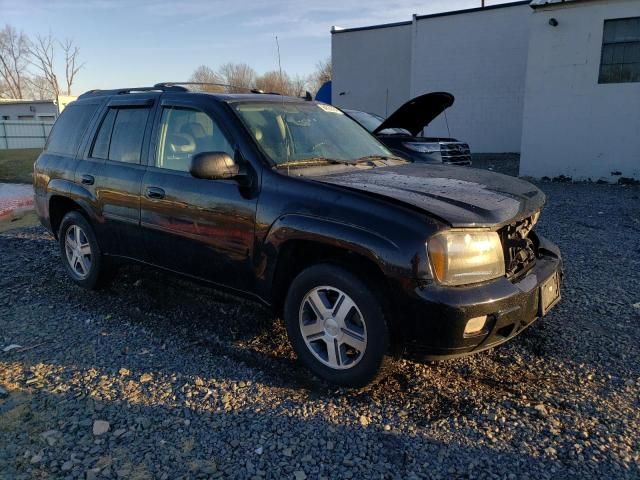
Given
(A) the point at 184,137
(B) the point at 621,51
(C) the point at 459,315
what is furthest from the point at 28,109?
(C) the point at 459,315

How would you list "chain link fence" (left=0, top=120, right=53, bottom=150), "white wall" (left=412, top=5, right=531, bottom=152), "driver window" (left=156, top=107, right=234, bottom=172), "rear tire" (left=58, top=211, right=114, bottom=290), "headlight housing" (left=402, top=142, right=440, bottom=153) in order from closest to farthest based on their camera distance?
"driver window" (left=156, top=107, right=234, bottom=172) → "rear tire" (left=58, top=211, right=114, bottom=290) → "headlight housing" (left=402, top=142, right=440, bottom=153) → "white wall" (left=412, top=5, right=531, bottom=152) → "chain link fence" (left=0, top=120, right=53, bottom=150)

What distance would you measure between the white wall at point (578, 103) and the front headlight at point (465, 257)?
11.4 meters

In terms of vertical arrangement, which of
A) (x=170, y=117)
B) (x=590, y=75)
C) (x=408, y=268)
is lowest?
(x=408, y=268)

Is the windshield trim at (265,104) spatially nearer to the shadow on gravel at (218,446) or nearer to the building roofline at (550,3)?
the shadow on gravel at (218,446)

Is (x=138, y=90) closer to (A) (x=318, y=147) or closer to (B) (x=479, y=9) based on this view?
(A) (x=318, y=147)

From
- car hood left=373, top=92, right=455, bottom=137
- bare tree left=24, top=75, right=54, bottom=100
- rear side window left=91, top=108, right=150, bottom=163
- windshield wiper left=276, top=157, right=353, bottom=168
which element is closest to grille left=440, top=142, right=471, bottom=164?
car hood left=373, top=92, right=455, bottom=137

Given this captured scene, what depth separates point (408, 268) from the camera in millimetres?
2748

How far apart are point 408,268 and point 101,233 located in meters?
3.08

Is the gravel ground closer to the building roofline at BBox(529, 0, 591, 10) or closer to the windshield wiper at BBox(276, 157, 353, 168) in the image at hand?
the windshield wiper at BBox(276, 157, 353, 168)

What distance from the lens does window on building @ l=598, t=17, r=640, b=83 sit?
11.8 metres

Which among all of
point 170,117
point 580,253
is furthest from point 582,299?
point 170,117

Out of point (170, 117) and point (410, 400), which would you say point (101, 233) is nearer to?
point (170, 117)

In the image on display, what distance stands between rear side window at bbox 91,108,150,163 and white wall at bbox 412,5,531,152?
18.0 meters

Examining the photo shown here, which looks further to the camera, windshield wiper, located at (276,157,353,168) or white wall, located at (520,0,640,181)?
white wall, located at (520,0,640,181)
